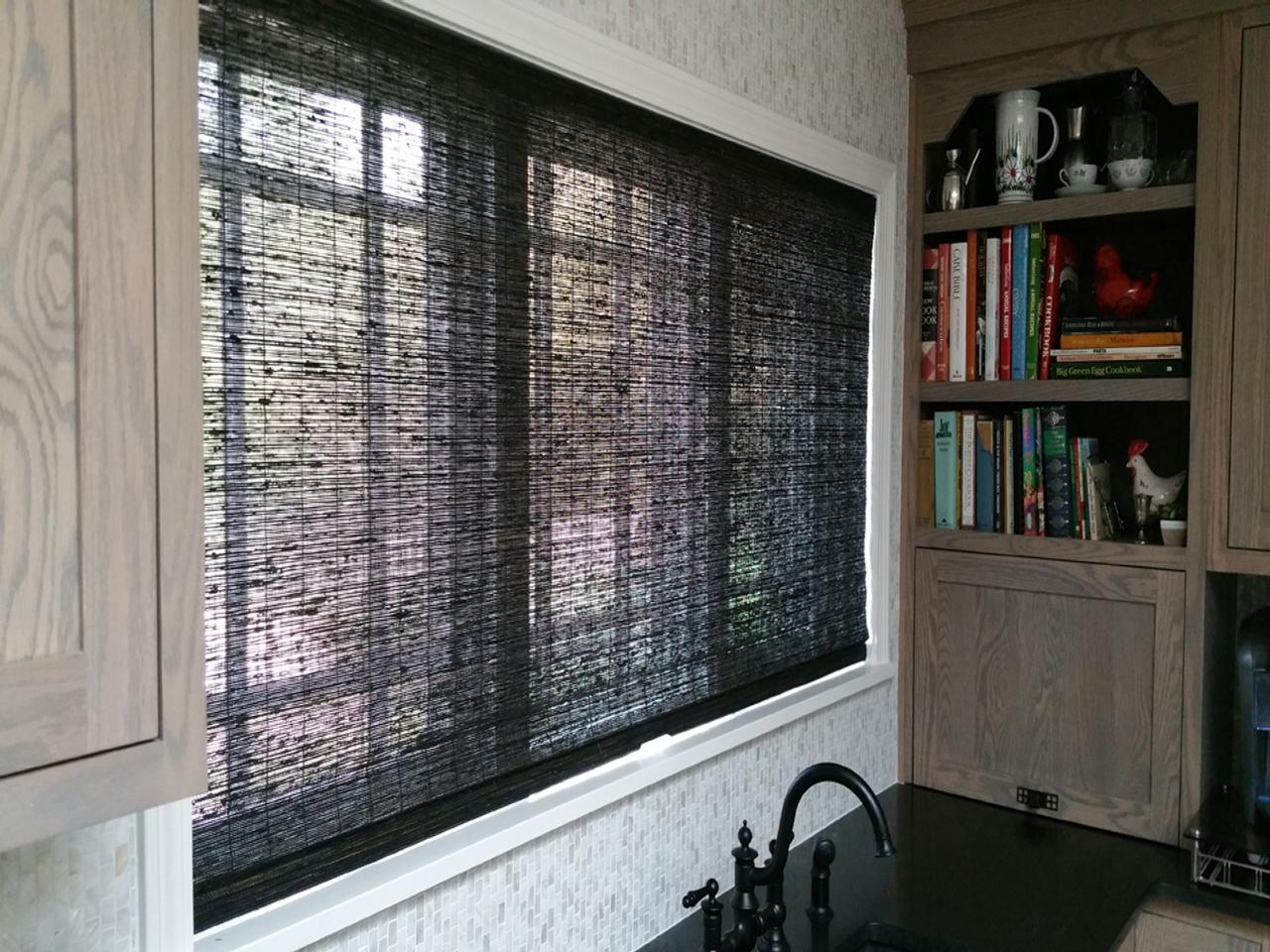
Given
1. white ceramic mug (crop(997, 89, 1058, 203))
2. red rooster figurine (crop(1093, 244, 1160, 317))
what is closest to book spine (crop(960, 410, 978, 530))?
red rooster figurine (crop(1093, 244, 1160, 317))

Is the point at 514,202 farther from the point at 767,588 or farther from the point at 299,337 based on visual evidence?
the point at 767,588

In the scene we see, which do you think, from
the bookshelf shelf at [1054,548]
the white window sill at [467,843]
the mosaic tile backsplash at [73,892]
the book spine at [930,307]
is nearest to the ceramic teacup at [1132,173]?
the book spine at [930,307]

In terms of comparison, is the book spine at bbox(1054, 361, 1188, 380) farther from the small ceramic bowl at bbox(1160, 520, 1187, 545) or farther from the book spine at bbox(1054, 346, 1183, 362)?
the small ceramic bowl at bbox(1160, 520, 1187, 545)

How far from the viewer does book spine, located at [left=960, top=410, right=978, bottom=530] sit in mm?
2072

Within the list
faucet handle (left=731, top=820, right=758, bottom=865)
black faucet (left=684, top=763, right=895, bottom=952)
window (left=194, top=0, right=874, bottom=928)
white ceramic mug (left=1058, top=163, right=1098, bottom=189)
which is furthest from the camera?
white ceramic mug (left=1058, top=163, right=1098, bottom=189)

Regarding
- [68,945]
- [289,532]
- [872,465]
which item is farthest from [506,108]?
[872,465]

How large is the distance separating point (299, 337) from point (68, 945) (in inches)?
22.8

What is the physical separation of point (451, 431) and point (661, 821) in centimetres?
71

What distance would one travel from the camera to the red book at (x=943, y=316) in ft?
6.88

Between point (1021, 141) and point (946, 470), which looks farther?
point (946, 470)

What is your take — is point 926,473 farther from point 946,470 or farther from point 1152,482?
point 1152,482

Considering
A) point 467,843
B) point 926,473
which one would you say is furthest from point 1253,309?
point 467,843

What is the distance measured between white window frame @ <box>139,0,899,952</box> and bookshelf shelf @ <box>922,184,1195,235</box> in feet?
0.41

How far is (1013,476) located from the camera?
2027 mm
